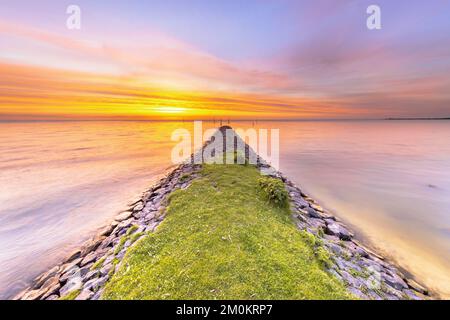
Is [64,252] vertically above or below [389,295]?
below

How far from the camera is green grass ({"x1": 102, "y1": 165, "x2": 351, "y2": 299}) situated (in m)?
3.56

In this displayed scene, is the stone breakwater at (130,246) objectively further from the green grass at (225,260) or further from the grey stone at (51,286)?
the green grass at (225,260)

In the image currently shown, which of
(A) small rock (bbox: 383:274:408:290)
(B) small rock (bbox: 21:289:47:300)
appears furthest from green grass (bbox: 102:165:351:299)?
(B) small rock (bbox: 21:289:47:300)

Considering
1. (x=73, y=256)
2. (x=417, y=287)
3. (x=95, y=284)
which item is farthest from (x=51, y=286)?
(x=417, y=287)

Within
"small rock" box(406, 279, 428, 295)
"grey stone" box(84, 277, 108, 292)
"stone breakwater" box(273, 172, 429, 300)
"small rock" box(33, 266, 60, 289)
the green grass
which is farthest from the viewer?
"small rock" box(33, 266, 60, 289)

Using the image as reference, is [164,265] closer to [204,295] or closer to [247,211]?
[204,295]

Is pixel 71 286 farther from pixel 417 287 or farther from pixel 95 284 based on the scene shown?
pixel 417 287

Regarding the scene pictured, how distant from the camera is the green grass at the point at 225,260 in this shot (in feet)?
11.7

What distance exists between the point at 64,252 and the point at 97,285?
431cm

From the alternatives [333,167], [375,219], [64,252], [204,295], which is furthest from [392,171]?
[64,252]

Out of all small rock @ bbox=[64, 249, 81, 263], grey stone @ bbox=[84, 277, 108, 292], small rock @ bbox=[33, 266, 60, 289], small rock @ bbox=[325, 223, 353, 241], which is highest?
grey stone @ bbox=[84, 277, 108, 292]

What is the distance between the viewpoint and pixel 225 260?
4219 mm

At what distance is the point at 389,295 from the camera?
437cm

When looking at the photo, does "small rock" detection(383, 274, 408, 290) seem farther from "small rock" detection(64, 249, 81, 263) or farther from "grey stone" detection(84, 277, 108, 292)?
"small rock" detection(64, 249, 81, 263)
